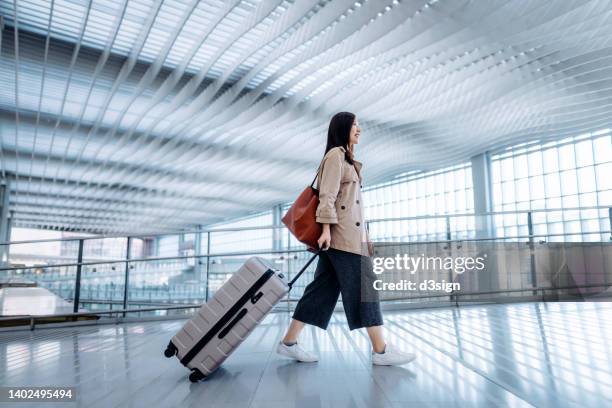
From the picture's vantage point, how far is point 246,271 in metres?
2.65

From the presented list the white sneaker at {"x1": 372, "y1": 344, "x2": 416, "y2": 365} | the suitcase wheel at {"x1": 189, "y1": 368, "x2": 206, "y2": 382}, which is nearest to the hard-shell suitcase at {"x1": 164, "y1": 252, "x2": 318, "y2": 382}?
the suitcase wheel at {"x1": 189, "y1": 368, "x2": 206, "y2": 382}

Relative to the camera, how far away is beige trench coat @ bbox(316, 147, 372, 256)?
8.64 ft

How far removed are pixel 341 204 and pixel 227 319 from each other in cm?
97

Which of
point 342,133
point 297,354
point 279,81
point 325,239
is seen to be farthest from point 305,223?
point 279,81

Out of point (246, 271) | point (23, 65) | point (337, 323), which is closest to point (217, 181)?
point (23, 65)

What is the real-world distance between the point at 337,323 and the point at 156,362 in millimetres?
2209

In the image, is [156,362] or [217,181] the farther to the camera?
[217,181]

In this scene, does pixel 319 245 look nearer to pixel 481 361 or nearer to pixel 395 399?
pixel 395 399

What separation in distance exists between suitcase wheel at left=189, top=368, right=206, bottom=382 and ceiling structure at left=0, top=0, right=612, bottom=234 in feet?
26.1

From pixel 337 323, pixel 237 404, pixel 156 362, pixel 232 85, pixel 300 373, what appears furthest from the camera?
pixel 232 85

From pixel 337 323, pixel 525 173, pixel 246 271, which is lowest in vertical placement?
pixel 337 323

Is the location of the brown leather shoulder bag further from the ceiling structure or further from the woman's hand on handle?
the ceiling structure
